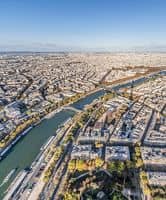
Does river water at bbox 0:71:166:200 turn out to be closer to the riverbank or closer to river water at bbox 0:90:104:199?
river water at bbox 0:90:104:199

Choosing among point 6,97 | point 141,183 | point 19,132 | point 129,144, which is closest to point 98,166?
point 141,183

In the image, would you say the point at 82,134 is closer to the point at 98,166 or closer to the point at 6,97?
the point at 98,166

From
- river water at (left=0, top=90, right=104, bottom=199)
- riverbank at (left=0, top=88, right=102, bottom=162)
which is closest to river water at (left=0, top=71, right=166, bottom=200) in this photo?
river water at (left=0, top=90, right=104, bottom=199)

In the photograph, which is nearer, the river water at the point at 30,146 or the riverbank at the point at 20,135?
the river water at the point at 30,146

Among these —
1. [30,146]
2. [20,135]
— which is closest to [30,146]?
[30,146]

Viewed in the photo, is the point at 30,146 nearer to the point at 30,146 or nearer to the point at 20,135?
the point at 30,146

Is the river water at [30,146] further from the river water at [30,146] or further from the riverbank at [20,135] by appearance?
the riverbank at [20,135]

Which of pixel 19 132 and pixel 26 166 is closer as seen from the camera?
pixel 26 166

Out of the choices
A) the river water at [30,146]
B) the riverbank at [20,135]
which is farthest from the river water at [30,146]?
the riverbank at [20,135]
